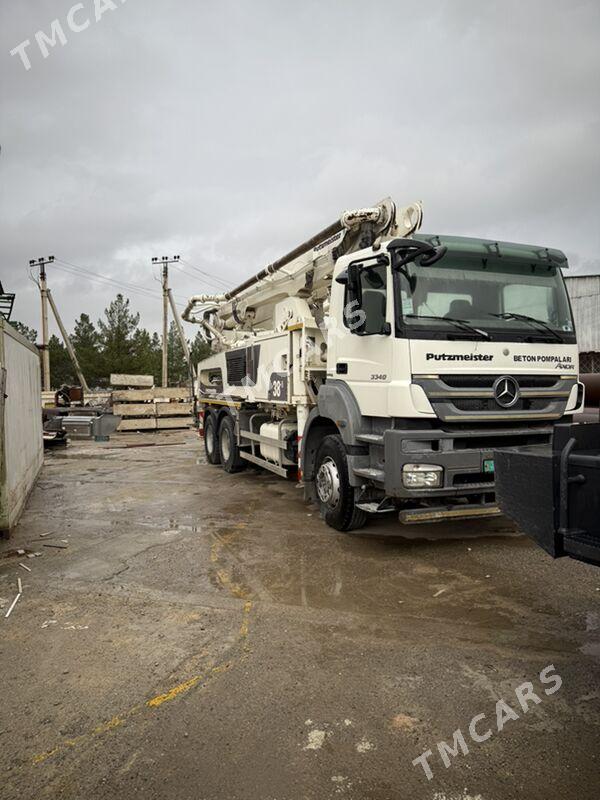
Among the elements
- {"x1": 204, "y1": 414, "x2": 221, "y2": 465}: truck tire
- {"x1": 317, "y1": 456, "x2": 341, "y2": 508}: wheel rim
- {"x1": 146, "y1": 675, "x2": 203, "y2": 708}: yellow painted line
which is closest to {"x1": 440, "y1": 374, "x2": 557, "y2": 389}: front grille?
{"x1": 317, "y1": 456, "x2": 341, "y2": 508}: wheel rim

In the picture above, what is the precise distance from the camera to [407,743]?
2492 mm

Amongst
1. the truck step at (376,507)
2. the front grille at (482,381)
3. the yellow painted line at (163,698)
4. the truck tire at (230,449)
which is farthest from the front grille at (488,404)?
the truck tire at (230,449)

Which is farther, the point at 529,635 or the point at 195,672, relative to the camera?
the point at 529,635

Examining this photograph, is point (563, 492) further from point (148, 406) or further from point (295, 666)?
point (148, 406)

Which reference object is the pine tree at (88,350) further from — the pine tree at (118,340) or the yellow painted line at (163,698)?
the yellow painted line at (163,698)

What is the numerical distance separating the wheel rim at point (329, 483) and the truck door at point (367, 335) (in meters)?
0.86

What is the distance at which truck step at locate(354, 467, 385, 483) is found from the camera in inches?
194

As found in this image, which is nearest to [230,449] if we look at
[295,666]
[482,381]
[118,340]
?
[482,381]

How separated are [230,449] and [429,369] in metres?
6.04

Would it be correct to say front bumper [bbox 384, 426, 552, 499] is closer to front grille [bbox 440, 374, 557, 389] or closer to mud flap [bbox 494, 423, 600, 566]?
front grille [bbox 440, 374, 557, 389]

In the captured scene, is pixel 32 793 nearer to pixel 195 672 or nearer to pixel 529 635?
pixel 195 672

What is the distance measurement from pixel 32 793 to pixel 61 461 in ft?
38.2

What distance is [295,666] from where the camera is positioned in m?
3.20

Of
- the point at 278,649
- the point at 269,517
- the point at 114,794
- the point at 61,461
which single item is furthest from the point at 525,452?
the point at 61,461
